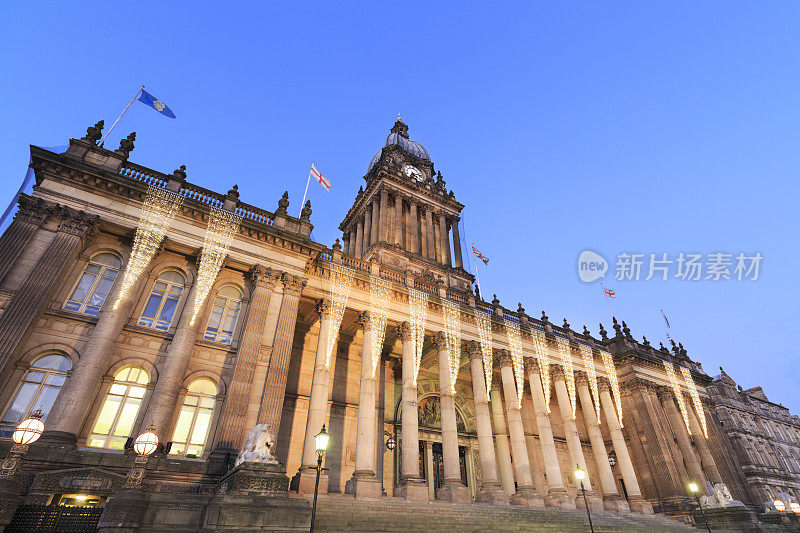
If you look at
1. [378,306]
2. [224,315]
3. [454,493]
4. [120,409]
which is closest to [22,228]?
[120,409]

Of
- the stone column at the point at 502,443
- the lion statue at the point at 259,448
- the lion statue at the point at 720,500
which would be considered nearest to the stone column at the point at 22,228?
the lion statue at the point at 259,448

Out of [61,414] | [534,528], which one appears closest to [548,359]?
[534,528]

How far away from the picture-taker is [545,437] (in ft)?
80.5

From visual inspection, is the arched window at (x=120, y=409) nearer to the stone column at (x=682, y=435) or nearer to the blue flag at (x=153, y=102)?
the blue flag at (x=153, y=102)

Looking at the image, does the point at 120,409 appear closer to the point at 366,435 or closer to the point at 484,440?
the point at 366,435

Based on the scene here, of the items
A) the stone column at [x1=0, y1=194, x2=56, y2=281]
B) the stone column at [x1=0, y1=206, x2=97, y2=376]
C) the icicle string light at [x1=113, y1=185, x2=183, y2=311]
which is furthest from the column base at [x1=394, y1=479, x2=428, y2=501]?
the stone column at [x1=0, y1=194, x2=56, y2=281]

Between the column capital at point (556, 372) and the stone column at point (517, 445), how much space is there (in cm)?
405

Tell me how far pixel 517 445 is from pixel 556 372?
7.26m

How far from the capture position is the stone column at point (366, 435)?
1772cm

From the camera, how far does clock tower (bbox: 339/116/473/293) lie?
35812mm

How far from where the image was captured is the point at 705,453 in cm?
3064

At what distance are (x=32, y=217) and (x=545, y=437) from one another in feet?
93.7

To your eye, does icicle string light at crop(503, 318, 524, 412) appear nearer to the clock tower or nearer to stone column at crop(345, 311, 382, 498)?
the clock tower

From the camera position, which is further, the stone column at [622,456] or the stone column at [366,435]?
the stone column at [622,456]
